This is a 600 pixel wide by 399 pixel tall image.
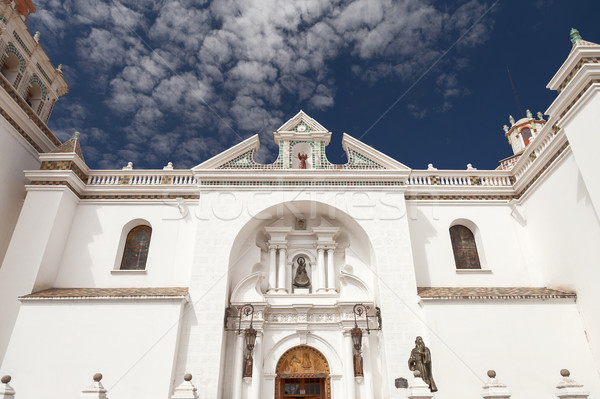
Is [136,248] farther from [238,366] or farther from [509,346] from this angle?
[509,346]

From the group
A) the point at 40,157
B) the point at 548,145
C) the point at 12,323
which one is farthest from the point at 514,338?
the point at 40,157

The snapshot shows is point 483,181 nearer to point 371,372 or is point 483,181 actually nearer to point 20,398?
point 371,372

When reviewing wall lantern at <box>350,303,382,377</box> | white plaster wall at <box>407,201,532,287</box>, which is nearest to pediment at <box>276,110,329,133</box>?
white plaster wall at <box>407,201,532,287</box>

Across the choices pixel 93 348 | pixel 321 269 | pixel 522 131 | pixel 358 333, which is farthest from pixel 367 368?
pixel 522 131

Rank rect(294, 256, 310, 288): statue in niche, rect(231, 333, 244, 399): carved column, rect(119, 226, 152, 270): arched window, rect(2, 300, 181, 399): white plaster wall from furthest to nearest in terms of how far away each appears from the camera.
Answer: rect(119, 226, 152, 270): arched window, rect(294, 256, 310, 288): statue in niche, rect(231, 333, 244, 399): carved column, rect(2, 300, 181, 399): white plaster wall

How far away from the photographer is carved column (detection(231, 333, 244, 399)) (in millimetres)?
10688

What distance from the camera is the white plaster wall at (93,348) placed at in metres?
9.75

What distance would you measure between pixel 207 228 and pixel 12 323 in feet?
19.2

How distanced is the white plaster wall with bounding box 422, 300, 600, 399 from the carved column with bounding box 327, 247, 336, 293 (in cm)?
307

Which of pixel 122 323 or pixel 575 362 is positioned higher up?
pixel 122 323

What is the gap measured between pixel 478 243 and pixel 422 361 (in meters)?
5.29

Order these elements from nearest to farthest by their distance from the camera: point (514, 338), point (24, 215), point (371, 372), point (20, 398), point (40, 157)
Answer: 1. point (20, 398)
2. point (514, 338)
3. point (371, 372)
4. point (24, 215)
5. point (40, 157)

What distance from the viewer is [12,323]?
10.7 metres

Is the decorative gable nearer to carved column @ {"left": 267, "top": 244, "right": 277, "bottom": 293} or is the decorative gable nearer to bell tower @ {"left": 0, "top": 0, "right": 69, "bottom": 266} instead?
carved column @ {"left": 267, "top": 244, "right": 277, "bottom": 293}
